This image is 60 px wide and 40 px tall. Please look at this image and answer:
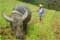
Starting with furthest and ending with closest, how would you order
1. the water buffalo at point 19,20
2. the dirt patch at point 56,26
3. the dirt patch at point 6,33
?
1. the dirt patch at point 56,26
2. the dirt patch at point 6,33
3. the water buffalo at point 19,20

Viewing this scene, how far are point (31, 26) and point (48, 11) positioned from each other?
2.60 ft

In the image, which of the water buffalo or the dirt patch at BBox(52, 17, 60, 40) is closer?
the water buffalo

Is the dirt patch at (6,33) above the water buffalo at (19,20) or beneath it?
beneath

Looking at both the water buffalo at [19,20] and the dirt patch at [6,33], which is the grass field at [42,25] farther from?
the water buffalo at [19,20]

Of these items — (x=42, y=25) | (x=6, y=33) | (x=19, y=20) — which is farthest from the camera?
(x=42, y=25)

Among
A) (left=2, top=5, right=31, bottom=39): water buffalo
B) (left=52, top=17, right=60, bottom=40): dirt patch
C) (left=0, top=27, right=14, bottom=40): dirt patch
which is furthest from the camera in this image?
(left=52, top=17, right=60, bottom=40): dirt patch

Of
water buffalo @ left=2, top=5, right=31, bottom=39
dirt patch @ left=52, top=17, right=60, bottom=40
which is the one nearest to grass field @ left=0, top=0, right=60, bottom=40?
dirt patch @ left=52, top=17, right=60, bottom=40

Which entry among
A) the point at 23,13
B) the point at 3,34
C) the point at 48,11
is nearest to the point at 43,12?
the point at 48,11

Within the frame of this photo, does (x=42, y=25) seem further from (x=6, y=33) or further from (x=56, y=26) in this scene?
(x=6, y=33)

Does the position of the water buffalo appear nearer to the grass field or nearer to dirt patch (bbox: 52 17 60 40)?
the grass field

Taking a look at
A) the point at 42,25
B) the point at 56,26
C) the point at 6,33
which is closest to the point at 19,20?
the point at 6,33

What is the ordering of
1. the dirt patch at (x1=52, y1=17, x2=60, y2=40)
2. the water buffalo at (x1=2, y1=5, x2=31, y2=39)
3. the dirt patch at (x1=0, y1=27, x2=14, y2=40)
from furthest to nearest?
the dirt patch at (x1=52, y1=17, x2=60, y2=40), the dirt patch at (x1=0, y1=27, x2=14, y2=40), the water buffalo at (x1=2, y1=5, x2=31, y2=39)

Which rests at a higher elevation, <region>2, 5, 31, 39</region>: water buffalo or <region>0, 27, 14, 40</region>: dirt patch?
<region>2, 5, 31, 39</region>: water buffalo

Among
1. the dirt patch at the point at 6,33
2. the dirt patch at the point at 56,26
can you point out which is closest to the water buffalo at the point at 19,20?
the dirt patch at the point at 6,33
